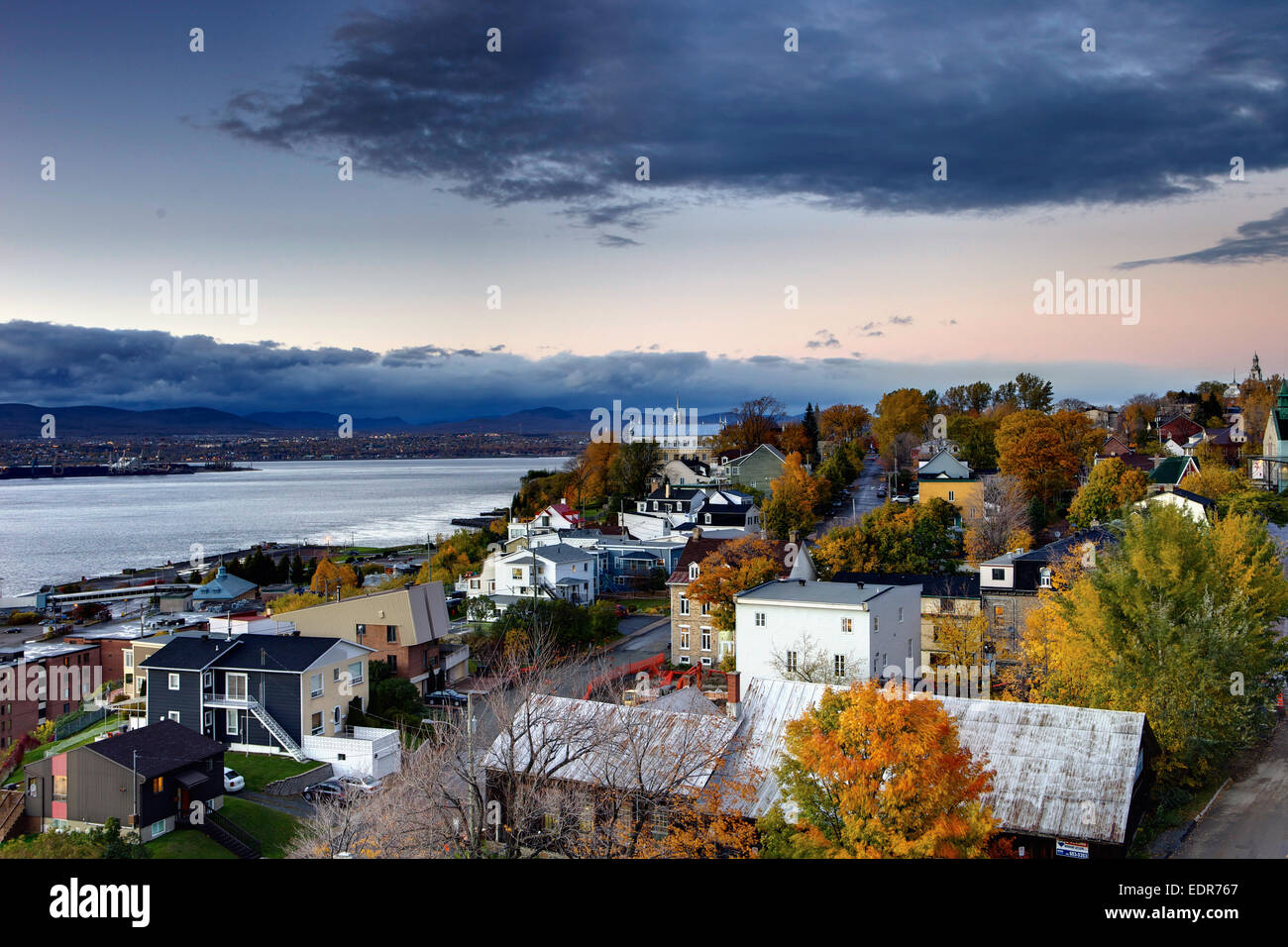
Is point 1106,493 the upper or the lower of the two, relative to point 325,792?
upper

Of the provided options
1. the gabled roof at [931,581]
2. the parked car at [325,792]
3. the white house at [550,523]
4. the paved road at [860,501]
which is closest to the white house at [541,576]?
the paved road at [860,501]

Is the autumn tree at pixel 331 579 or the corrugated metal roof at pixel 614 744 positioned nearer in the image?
the corrugated metal roof at pixel 614 744

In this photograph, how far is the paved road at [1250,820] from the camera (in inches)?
509

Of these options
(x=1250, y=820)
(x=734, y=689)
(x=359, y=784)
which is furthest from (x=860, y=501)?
(x=1250, y=820)

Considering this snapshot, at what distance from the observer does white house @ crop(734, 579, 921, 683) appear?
2419 centimetres

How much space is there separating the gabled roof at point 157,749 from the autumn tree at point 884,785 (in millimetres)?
14160

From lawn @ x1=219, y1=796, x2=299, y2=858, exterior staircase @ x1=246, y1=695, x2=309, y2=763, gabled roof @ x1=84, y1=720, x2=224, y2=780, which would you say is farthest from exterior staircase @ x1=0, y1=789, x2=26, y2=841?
exterior staircase @ x1=246, y1=695, x2=309, y2=763

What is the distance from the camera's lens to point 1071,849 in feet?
40.6

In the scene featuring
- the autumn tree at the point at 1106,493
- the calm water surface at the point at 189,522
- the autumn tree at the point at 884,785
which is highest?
the autumn tree at the point at 1106,493

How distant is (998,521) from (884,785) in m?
28.7

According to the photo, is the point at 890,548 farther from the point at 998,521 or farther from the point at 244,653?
the point at 244,653

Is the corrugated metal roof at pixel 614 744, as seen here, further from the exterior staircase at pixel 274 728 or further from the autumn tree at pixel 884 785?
the exterior staircase at pixel 274 728

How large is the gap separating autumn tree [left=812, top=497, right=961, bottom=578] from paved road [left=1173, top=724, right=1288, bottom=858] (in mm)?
17947
